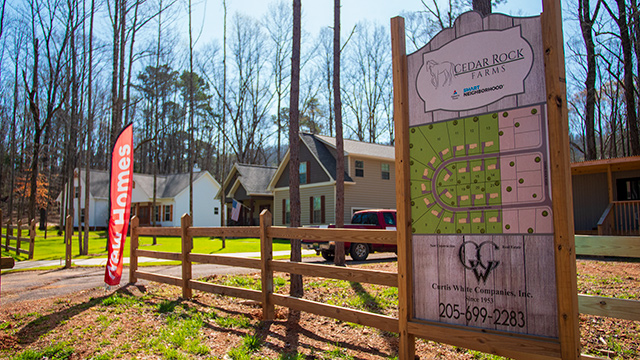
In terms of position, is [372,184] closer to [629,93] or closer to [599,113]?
[629,93]

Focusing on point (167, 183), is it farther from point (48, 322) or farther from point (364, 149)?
point (48, 322)

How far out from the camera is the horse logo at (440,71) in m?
3.80

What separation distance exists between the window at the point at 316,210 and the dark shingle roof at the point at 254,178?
552 cm

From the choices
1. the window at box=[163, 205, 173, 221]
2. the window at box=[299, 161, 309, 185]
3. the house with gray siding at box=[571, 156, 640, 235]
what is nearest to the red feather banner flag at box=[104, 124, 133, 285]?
the house with gray siding at box=[571, 156, 640, 235]

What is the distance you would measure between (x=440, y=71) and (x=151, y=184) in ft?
139

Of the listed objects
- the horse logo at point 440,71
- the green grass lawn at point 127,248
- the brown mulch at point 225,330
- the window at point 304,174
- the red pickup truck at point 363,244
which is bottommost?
the green grass lawn at point 127,248

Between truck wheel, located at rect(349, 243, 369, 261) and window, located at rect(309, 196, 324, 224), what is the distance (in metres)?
11.2

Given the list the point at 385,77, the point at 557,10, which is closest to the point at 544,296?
the point at 557,10

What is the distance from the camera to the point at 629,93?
1819 centimetres

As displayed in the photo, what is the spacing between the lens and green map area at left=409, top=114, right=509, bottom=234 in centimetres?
351

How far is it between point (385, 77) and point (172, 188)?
22.7 metres

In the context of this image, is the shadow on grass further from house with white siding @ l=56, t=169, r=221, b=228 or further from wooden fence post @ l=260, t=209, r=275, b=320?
house with white siding @ l=56, t=169, r=221, b=228

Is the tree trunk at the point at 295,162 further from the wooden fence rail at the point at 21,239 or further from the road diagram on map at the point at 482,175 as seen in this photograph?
the wooden fence rail at the point at 21,239

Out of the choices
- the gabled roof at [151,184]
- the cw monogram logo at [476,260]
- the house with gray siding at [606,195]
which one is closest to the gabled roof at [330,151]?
the house with gray siding at [606,195]
